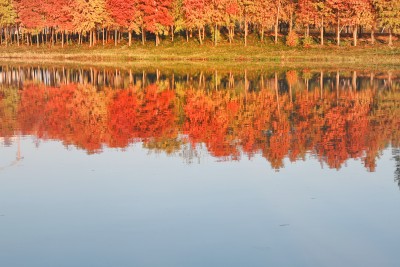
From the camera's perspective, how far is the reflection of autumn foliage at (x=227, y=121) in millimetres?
21547

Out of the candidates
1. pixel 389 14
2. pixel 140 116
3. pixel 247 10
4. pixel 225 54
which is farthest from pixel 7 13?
pixel 140 116

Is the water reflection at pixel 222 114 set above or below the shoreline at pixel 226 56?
above

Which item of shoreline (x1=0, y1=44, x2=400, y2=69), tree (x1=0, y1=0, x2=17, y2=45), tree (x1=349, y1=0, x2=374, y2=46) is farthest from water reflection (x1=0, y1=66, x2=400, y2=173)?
tree (x1=0, y1=0, x2=17, y2=45)

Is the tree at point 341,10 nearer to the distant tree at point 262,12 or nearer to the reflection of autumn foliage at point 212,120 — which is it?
the distant tree at point 262,12

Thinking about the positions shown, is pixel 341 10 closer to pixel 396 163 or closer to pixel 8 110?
pixel 8 110

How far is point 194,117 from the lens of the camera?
96.0 feet

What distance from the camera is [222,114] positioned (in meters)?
29.9

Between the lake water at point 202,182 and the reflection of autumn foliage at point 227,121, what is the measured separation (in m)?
0.09

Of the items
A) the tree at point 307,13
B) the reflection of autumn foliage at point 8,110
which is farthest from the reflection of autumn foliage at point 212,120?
the tree at point 307,13

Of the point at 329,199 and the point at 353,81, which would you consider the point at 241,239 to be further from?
the point at 353,81

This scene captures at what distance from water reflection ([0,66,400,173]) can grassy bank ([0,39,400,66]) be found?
58.1ft

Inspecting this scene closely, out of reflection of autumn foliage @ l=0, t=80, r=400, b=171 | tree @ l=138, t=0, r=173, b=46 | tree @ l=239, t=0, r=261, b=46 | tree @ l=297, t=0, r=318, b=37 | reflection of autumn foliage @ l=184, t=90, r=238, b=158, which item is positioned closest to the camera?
reflection of autumn foliage @ l=0, t=80, r=400, b=171

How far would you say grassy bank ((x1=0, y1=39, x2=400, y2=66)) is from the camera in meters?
67.8

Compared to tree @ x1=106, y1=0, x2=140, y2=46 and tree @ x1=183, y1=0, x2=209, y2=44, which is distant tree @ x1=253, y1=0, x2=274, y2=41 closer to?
tree @ x1=183, y1=0, x2=209, y2=44
